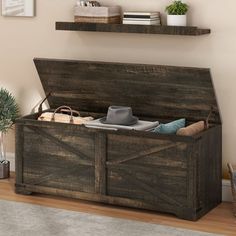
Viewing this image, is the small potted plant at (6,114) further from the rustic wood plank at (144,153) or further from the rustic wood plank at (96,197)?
the rustic wood plank at (144,153)

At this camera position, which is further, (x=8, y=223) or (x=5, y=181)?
(x=5, y=181)

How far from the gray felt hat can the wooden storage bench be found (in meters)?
0.13

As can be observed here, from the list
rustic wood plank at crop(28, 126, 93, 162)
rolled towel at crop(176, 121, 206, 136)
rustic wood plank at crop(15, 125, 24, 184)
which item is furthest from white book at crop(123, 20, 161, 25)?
rustic wood plank at crop(15, 125, 24, 184)

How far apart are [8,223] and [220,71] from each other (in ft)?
5.11

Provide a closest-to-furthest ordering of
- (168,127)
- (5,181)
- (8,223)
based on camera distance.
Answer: (8,223)
(168,127)
(5,181)

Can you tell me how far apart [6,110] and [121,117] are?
3.11ft

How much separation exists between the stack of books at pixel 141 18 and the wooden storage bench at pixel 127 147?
0.26 meters

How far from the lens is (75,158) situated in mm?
4355

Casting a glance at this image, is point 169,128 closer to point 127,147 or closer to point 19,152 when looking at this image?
point 127,147

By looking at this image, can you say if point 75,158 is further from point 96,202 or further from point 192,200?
point 192,200

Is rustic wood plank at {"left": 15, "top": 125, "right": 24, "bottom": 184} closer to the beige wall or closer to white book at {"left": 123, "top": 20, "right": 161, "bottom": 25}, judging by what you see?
the beige wall

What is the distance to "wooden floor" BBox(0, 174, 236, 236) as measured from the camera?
3.99 m

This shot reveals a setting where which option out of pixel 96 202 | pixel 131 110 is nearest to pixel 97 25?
pixel 131 110

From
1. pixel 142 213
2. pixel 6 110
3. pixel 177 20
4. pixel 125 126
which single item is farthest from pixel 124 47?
pixel 142 213
